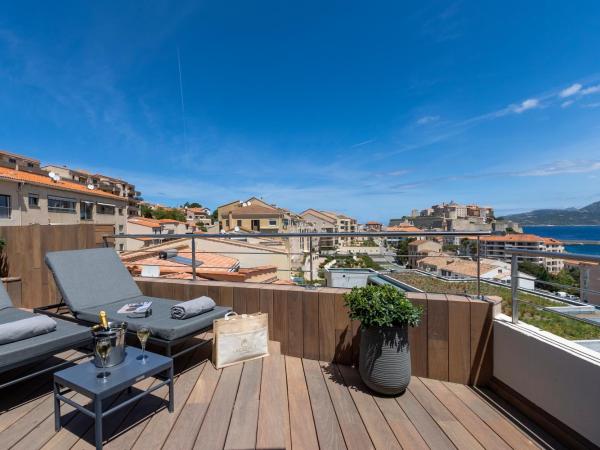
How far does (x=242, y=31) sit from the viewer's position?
10.5 meters

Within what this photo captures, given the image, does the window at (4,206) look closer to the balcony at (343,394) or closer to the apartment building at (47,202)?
the apartment building at (47,202)

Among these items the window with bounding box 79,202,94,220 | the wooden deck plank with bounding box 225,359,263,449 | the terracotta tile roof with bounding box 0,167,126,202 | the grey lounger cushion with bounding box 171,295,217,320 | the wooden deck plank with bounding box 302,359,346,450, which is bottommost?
the wooden deck plank with bounding box 302,359,346,450

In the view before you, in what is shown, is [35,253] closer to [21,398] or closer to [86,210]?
[21,398]

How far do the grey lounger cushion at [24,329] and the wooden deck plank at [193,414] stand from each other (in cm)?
110

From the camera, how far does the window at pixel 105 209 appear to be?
81.9 ft

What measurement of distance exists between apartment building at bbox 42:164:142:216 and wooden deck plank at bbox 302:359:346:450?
3281 cm

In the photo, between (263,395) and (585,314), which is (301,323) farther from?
(585,314)

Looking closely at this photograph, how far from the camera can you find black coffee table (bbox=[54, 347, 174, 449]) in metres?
1.33

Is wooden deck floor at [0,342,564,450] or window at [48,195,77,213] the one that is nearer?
wooden deck floor at [0,342,564,450]

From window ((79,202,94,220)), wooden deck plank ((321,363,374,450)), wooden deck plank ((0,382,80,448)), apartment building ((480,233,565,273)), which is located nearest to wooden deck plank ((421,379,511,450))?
wooden deck plank ((321,363,374,450))

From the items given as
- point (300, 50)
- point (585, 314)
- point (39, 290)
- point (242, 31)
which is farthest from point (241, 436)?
point (300, 50)

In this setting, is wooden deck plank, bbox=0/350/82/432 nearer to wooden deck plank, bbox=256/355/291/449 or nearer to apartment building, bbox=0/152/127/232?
wooden deck plank, bbox=256/355/291/449

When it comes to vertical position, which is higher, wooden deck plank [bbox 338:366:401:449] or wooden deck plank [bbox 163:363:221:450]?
wooden deck plank [bbox 163:363:221:450]

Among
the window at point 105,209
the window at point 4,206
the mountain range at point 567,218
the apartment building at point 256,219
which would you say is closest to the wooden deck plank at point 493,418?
the mountain range at point 567,218
